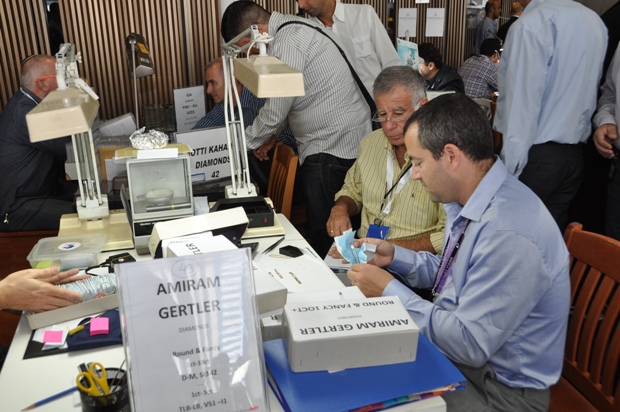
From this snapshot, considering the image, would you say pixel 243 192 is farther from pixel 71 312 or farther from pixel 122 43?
pixel 122 43

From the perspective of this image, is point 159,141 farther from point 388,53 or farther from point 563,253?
point 388,53

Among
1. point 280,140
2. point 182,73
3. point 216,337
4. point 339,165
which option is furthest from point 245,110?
point 216,337

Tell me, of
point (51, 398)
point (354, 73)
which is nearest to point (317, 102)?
point (354, 73)

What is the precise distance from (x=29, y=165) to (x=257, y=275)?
2838mm

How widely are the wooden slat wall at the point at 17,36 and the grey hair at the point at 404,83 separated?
342 centimetres

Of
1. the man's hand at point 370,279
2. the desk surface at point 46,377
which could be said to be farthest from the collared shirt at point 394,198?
the desk surface at point 46,377

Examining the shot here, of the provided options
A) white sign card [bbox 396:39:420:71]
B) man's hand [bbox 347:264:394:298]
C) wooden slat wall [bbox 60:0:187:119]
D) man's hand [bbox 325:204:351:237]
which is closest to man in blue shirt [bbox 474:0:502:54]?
white sign card [bbox 396:39:420:71]

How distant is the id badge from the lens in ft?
8.02

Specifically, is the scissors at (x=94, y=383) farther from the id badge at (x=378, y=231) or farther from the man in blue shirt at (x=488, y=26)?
the man in blue shirt at (x=488, y=26)

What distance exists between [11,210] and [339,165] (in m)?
2.13

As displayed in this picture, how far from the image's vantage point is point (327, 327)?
1.28m

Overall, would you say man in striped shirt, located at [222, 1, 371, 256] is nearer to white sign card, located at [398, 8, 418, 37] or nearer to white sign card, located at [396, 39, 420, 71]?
white sign card, located at [396, 39, 420, 71]

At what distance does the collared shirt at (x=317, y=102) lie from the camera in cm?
308

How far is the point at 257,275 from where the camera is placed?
1.50 metres
